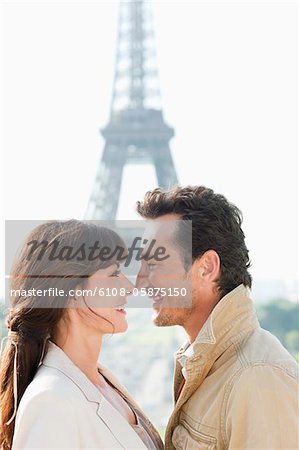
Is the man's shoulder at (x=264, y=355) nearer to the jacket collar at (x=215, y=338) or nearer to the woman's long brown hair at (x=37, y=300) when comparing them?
the jacket collar at (x=215, y=338)

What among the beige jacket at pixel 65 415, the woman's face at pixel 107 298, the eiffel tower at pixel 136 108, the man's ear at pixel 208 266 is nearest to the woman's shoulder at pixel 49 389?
the beige jacket at pixel 65 415

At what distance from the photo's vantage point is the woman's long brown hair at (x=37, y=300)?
5.85 ft

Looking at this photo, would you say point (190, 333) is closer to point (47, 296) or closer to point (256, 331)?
point (256, 331)

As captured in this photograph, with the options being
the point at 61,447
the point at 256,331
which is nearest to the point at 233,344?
the point at 256,331

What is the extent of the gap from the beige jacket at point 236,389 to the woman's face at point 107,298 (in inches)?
7.2

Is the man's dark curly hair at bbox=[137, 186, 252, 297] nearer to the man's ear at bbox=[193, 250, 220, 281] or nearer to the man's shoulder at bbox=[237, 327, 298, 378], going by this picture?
the man's ear at bbox=[193, 250, 220, 281]

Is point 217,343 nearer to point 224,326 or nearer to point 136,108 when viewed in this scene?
point 224,326

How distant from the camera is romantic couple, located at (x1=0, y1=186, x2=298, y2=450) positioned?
5.44 ft

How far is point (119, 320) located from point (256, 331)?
0.29 metres

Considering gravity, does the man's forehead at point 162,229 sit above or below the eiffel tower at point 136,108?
above

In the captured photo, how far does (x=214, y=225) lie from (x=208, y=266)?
0.30ft

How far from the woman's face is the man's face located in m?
0.08

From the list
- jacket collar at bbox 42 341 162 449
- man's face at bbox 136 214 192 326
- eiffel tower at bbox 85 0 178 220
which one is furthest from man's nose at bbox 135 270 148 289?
eiffel tower at bbox 85 0 178 220

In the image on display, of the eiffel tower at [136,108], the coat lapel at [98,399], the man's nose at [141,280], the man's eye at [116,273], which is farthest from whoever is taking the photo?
the eiffel tower at [136,108]
